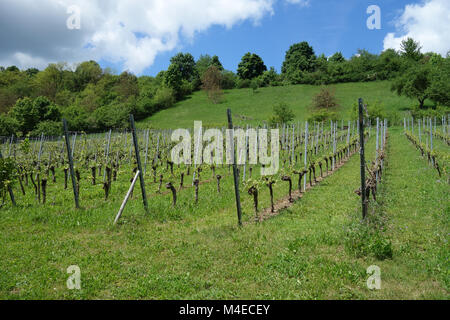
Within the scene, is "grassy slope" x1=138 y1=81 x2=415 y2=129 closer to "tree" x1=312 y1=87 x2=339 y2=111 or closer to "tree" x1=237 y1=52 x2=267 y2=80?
"tree" x1=312 y1=87 x2=339 y2=111

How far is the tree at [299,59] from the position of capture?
81.2 meters

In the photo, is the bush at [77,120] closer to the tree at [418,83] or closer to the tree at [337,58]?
the tree at [418,83]

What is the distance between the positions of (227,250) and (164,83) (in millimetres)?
74136

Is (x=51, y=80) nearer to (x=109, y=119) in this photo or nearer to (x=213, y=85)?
(x=109, y=119)

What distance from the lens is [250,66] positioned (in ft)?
288

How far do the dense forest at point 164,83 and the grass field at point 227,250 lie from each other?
42459 mm

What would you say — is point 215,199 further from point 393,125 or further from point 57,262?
point 393,125

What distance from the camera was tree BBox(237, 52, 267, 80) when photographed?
87456 mm

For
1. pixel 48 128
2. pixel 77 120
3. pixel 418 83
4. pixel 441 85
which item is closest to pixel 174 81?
pixel 77 120

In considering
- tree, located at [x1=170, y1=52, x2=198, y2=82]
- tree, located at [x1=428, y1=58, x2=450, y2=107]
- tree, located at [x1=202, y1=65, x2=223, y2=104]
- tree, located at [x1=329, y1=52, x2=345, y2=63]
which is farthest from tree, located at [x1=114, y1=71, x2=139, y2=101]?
tree, located at [x1=428, y1=58, x2=450, y2=107]

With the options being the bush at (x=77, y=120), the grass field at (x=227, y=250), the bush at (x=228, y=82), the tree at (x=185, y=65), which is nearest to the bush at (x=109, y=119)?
the bush at (x=77, y=120)

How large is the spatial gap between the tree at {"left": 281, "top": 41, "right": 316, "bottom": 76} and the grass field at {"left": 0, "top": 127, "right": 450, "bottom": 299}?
76089 mm

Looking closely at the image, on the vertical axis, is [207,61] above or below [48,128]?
above

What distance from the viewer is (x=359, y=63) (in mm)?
71875
